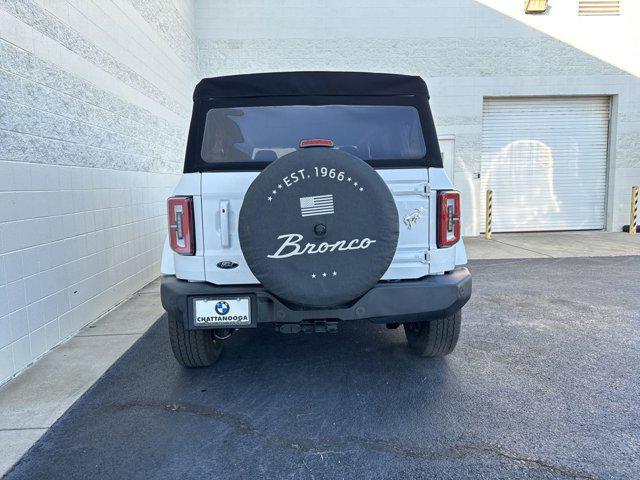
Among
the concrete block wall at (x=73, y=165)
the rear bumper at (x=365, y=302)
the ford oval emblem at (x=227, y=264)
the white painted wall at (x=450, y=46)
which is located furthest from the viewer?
the white painted wall at (x=450, y=46)

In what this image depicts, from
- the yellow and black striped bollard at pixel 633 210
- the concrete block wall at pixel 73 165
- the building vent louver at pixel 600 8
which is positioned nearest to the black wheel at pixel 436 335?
the concrete block wall at pixel 73 165

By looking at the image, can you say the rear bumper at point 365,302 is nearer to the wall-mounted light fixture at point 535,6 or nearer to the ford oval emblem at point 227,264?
the ford oval emblem at point 227,264

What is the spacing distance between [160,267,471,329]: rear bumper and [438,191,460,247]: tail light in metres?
0.26

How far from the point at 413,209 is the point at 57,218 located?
125 inches

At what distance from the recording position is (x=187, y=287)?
9.39ft

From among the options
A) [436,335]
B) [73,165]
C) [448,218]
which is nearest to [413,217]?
[448,218]

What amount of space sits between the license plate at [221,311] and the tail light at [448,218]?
4.24 ft

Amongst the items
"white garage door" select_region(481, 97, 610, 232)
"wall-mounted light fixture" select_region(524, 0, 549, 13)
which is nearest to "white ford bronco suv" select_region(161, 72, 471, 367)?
"white garage door" select_region(481, 97, 610, 232)

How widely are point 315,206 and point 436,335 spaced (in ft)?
5.07

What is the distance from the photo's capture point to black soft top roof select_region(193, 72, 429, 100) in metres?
3.06

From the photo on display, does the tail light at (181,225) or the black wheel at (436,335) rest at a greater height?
the tail light at (181,225)

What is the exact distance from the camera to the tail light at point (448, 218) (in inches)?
115

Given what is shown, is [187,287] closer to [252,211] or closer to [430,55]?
[252,211]

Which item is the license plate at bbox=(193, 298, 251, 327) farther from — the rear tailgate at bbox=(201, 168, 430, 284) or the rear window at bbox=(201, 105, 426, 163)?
the rear window at bbox=(201, 105, 426, 163)
